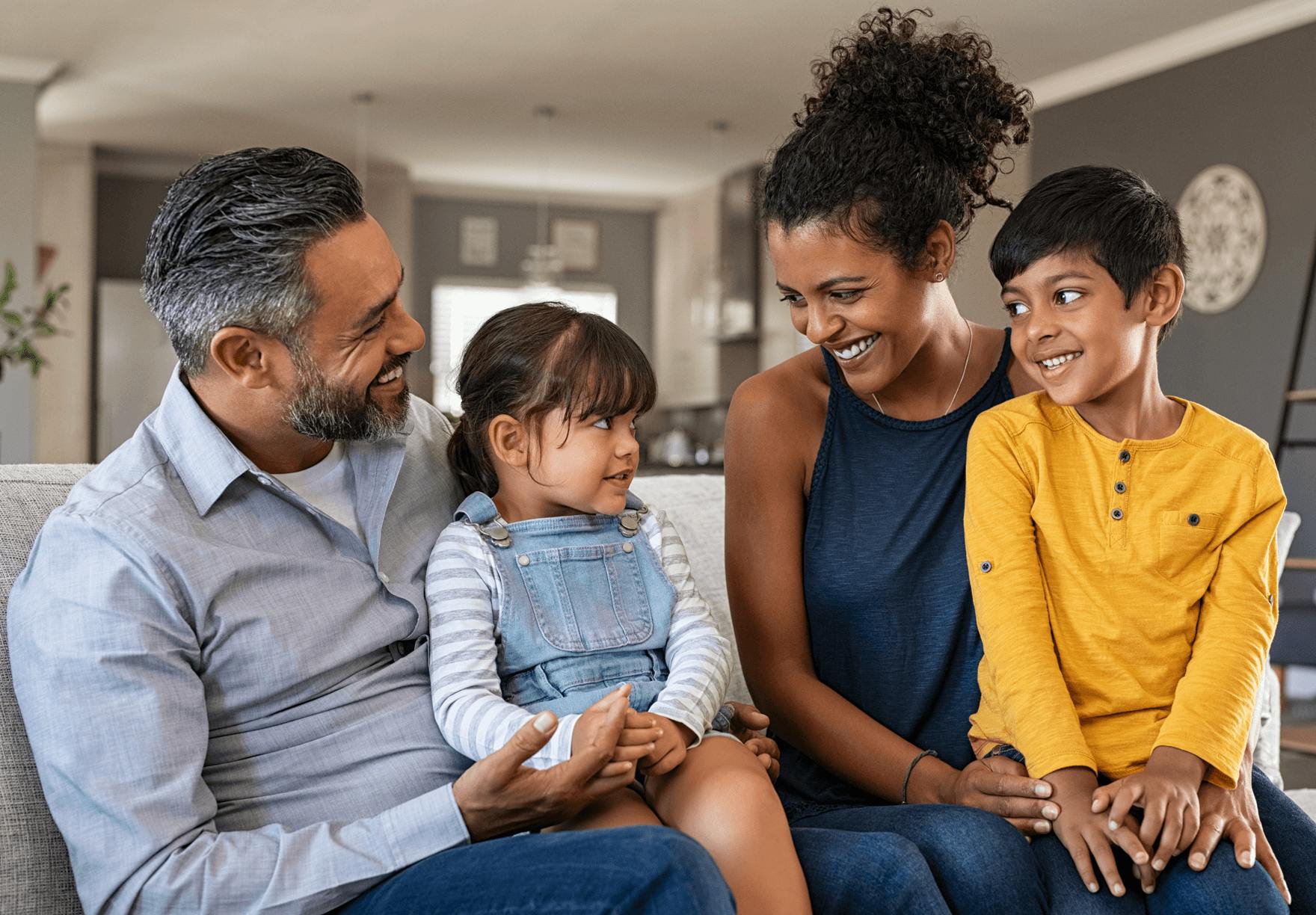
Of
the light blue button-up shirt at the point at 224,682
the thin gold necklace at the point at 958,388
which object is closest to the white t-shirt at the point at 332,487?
the light blue button-up shirt at the point at 224,682

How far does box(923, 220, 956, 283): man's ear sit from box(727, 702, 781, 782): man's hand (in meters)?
0.63

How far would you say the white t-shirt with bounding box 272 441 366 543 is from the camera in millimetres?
1579

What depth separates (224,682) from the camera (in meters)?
1.36

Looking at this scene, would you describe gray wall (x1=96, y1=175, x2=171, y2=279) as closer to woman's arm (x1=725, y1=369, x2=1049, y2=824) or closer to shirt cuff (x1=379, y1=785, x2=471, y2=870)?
woman's arm (x1=725, y1=369, x2=1049, y2=824)

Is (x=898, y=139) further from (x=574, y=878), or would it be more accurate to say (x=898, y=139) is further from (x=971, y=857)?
(x=574, y=878)

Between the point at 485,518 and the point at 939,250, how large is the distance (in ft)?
2.31

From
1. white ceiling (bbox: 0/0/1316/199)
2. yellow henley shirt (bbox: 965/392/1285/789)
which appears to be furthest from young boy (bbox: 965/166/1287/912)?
white ceiling (bbox: 0/0/1316/199)

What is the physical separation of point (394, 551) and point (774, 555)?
1.69 feet

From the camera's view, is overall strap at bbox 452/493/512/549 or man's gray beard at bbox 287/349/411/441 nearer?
man's gray beard at bbox 287/349/411/441

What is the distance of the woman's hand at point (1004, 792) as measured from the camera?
4.63 feet

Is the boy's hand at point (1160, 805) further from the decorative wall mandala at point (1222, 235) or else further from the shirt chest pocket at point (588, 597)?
the decorative wall mandala at point (1222, 235)

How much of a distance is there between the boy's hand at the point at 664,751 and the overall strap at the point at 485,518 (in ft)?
1.01

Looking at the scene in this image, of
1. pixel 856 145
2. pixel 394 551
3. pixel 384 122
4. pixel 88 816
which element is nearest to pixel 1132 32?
pixel 384 122

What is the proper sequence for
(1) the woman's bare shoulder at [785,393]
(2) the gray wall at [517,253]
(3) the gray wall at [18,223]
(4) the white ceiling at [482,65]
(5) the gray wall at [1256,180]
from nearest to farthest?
(1) the woman's bare shoulder at [785,393]
(5) the gray wall at [1256,180]
(4) the white ceiling at [482,65]
(3) the gray wall at [18,223]
(2) the gray wall at [517,253]
